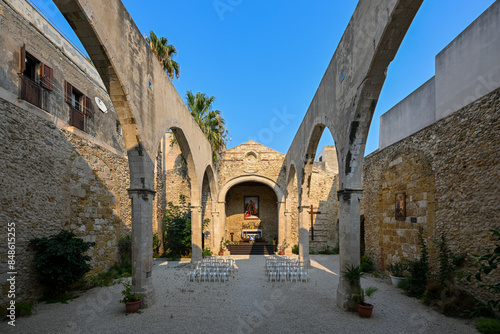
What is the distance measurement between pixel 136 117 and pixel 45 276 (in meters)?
4.78

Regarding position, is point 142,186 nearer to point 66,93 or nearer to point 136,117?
point 136,117

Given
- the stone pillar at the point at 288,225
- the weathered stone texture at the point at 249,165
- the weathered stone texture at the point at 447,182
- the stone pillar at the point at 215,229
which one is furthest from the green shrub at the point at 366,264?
the stone pillar at the point at 215,229

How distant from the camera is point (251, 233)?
19703 mm

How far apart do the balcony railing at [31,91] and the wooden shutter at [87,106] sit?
203 centimetres

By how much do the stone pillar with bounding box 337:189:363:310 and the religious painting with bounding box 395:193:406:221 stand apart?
A: 3795 millimetres

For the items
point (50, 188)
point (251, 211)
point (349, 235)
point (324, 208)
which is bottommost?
point (251, 211)

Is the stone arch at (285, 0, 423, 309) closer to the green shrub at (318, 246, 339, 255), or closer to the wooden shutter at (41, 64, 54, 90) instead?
the wooden shutter at (41, 64, 54, 90)

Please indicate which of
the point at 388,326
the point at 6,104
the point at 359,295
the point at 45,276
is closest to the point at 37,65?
the point at 6,104

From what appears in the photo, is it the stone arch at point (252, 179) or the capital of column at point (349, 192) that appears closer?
the capital of column at point (349, 192)

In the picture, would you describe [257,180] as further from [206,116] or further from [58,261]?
[58,261]

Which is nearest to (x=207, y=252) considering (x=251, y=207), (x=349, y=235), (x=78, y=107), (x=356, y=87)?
(x=251, y=207)

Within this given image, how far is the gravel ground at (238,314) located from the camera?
18.5 feet

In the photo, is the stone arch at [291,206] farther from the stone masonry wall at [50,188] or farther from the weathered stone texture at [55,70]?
the stone masonry wall at [50,188]

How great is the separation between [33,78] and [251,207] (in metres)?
15.7
